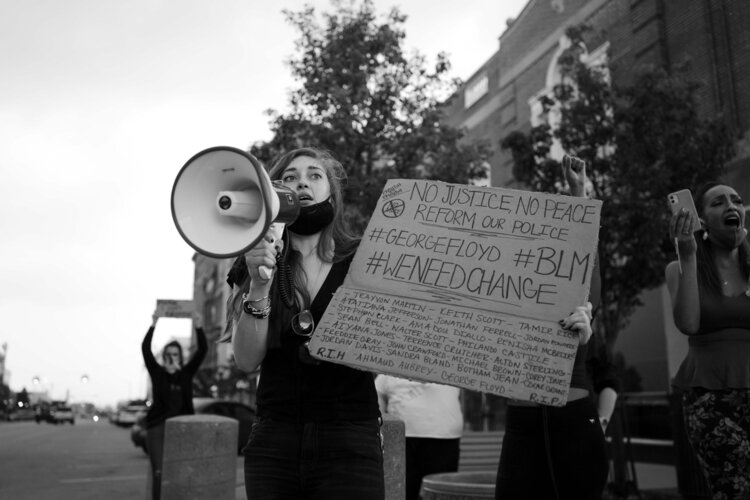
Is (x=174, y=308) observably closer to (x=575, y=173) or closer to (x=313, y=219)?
(x=313, y=219)

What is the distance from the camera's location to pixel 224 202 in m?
2.04

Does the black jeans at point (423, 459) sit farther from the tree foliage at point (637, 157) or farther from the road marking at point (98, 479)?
the road marking at point (98, 479)

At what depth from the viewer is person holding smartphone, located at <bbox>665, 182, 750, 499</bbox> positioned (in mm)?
2922

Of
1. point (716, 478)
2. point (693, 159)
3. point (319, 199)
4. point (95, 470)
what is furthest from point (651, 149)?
point (95, 470)

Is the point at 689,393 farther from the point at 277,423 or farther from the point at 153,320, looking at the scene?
the point at 153,320

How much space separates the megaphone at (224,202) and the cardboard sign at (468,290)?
0.38m

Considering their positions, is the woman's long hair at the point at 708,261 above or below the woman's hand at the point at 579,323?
above

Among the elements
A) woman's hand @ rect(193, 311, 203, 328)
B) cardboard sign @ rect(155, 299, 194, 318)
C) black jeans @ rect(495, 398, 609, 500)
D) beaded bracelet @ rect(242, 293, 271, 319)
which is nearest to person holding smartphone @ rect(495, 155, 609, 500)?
black jeans @ rect(495, 398, 609, 500)

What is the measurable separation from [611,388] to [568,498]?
34.4 inches

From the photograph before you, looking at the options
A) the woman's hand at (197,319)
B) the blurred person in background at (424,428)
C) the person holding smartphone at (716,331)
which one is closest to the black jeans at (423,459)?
the blurred person in background at (424,428)

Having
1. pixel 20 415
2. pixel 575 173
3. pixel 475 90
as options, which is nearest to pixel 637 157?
pixel 575 173

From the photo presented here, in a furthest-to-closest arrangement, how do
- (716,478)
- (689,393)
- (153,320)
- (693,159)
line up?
(693,159) < (153,320) < (689,393) < (716,478)

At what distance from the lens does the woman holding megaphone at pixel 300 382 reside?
2.09 metres

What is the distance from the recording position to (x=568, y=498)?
2.71 metres
